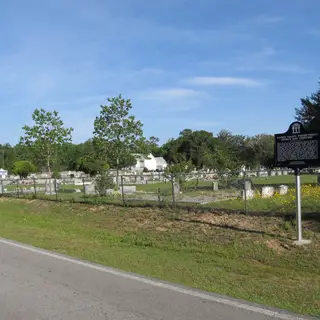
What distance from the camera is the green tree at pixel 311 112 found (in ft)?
140

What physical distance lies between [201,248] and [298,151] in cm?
308

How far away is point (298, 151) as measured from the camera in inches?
378

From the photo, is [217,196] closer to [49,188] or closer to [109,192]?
[109,192]

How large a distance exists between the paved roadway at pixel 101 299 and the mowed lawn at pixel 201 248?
0.49m

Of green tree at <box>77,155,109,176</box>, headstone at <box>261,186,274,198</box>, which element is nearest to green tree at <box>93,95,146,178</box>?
green tree at <box>77,155,109,176</box>

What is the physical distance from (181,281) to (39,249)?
14.4 feet

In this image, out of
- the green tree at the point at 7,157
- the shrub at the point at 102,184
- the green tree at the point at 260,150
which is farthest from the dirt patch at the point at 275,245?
the green tree at the point at 7,157

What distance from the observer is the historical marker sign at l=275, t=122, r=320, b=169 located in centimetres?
937

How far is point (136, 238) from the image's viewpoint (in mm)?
11578

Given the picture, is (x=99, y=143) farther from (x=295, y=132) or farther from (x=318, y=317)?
(x=318, y=317)

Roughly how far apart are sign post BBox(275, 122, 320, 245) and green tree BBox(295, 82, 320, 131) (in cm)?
3402

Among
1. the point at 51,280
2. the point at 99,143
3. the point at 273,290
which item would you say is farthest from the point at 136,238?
the point at 99,143

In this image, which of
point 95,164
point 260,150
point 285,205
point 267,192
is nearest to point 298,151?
point 285,205

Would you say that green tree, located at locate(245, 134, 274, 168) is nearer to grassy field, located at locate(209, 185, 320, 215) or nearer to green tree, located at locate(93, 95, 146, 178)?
green tree, located at locate(93, 95, 146, 178)
